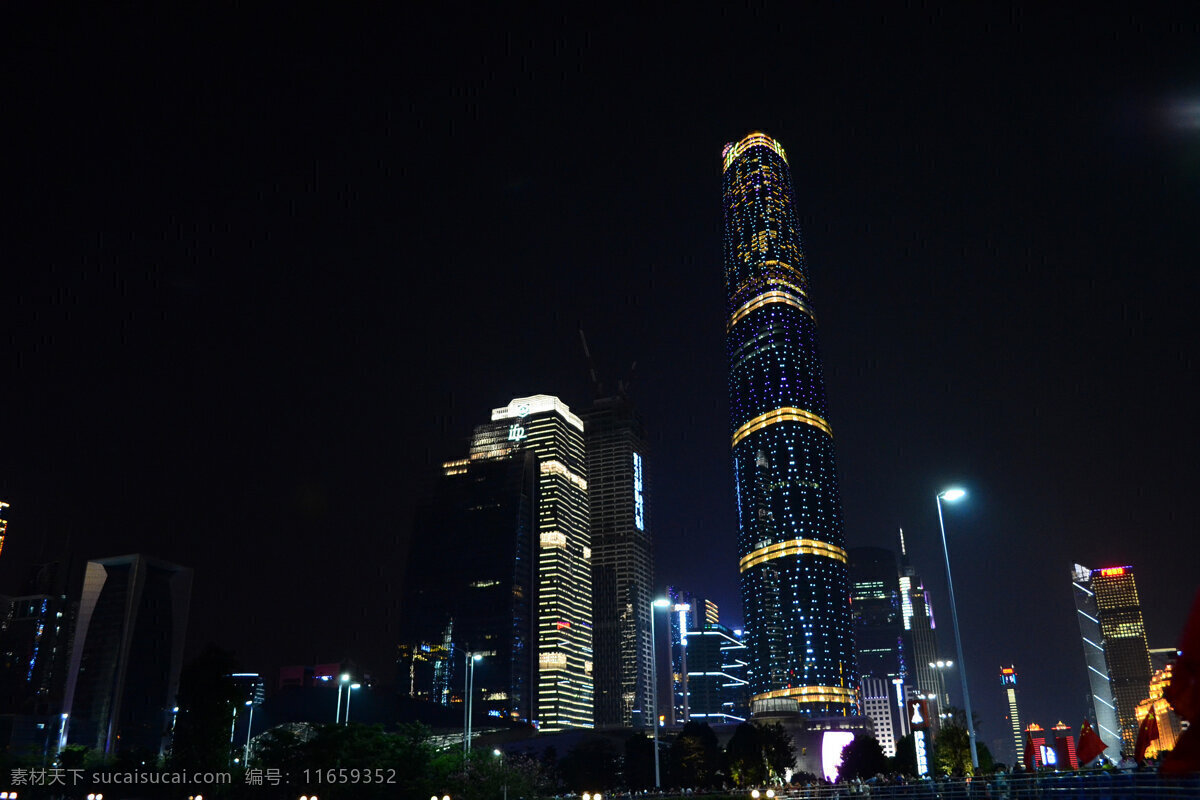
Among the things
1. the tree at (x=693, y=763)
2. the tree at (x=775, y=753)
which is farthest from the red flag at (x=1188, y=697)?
the tree at (x=775, y=753)

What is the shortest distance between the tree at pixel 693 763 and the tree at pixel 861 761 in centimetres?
1672

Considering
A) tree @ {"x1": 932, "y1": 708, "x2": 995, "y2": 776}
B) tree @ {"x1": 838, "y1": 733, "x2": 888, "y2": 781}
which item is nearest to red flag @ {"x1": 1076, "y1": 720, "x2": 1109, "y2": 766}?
tree @ {"x1": 932, "y1": 708, "x2": 995, "y2": 776}

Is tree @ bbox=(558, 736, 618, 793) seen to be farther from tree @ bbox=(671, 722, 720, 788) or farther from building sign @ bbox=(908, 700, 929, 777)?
building sign @ bbox=(908, 700, 929, 777)

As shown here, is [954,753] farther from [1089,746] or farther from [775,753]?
[1089,746]

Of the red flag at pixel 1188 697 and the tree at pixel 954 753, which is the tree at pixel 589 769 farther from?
the red flag at pixel 1188 697

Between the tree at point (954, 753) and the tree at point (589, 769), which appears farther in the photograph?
the tree at point (589, 769)

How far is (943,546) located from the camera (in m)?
41.0

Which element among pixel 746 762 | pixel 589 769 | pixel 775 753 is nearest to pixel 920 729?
pixel 746 762

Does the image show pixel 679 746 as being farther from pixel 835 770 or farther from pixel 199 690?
pixel 199 690

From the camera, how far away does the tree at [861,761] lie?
3912 inches

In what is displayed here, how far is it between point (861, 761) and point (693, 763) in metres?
22.5

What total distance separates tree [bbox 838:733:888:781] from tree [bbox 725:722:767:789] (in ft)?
39.2

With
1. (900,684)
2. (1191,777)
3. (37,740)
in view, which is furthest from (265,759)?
(37,740)

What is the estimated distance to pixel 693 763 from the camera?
89.8 metres
